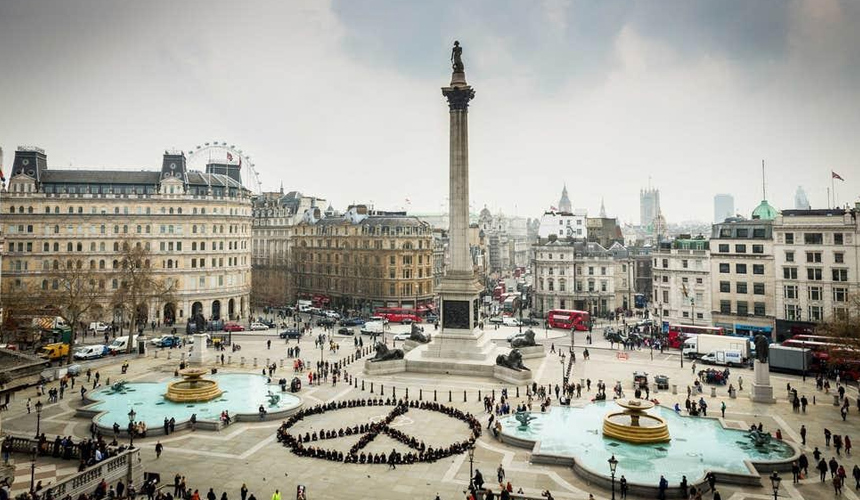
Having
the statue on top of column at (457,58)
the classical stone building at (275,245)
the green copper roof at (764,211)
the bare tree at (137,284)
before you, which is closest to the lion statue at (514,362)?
the statue on top of column at (457,58)

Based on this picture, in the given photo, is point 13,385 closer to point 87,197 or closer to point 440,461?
point 440,461

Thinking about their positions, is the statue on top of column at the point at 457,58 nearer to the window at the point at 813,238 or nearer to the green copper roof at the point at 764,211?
the window at the point at 813,238

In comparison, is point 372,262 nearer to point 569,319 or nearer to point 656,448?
point 569,319

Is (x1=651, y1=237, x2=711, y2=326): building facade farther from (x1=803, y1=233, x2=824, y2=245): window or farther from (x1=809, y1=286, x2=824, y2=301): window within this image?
(x1=803, y1=233, x2=824, y2=245): window

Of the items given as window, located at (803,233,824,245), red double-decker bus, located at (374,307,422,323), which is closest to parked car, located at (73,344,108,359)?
red double-decker bus, located at (374,307,422,323)

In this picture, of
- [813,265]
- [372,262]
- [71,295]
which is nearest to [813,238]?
[813,265]

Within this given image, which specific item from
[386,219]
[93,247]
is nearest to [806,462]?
[386,219]
